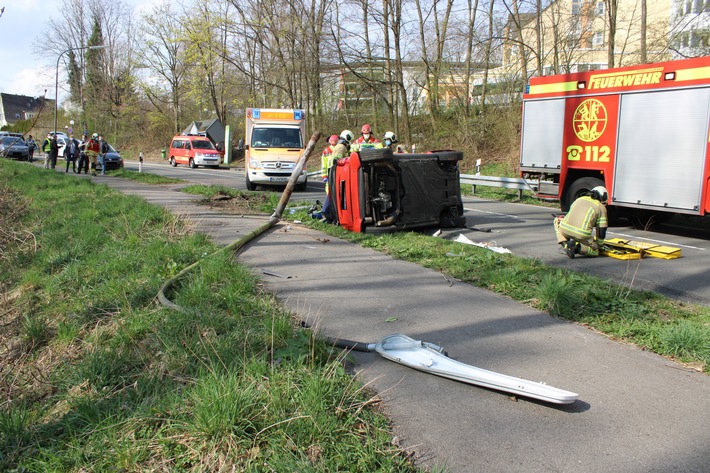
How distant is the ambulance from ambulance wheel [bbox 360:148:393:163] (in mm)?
9596

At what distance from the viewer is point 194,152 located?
36.2m

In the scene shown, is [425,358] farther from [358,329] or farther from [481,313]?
[481,313]

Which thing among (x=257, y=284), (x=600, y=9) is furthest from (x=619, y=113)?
(x=600, y=9)

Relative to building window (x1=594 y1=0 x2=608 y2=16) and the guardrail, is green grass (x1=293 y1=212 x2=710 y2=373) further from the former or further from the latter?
building window (x1=594 y1=0 x2=608 y2=16)

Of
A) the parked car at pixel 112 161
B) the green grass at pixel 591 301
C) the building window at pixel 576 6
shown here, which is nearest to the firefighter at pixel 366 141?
the green grass at pixel 591 301

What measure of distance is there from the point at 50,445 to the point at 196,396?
92 centimetres

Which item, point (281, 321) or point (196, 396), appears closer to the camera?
point (196, 396)

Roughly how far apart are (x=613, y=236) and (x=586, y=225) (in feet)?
9.72

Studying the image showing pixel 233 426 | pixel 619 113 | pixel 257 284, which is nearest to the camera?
pixel 233 426

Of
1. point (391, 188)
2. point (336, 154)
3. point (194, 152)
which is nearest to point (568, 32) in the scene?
point (336, 154)

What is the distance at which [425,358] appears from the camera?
4051mm

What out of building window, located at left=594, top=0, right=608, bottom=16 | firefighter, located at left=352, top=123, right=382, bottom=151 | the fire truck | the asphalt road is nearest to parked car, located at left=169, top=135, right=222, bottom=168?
building window, located at left=594, top=0, right=608, bottom=16

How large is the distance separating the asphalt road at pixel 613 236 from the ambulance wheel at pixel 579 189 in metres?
0.56

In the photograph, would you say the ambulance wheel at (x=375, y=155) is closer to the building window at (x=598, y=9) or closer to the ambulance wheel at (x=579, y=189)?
the ambulance wheel at (x=579, y=189)
